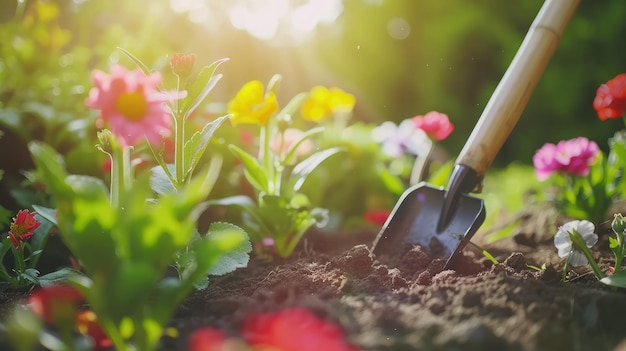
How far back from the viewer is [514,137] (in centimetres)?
582

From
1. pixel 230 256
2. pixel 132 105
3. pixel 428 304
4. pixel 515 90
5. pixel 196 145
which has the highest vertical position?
pixel 515 90

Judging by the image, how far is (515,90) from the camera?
6.02 feet

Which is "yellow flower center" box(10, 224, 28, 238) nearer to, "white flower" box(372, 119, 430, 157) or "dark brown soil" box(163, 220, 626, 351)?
"dark brown soil" box(163, 220, 626, 351)

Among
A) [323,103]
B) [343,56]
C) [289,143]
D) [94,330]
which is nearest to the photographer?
[94,330]

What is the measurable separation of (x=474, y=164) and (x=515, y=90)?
0.90 ft

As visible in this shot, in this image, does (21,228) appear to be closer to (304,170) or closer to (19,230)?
(19,230)

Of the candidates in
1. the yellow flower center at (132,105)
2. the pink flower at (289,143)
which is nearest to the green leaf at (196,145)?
the yellow flower center at (132,105)

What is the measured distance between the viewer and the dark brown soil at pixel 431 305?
99 cm

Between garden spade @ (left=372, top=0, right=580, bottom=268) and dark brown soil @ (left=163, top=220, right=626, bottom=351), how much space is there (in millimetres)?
239

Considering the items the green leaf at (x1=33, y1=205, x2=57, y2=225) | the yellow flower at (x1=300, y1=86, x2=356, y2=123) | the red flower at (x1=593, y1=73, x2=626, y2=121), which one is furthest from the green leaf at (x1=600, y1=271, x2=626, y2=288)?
the yellow flower at (x1=300, y1=86, x2=356, y2=123)

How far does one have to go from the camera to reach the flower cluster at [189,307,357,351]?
855mm

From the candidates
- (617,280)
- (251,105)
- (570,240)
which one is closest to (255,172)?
(251,105)

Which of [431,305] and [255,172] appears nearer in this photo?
[431,305]

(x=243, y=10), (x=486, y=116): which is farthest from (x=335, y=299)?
(x=243, y=10)
